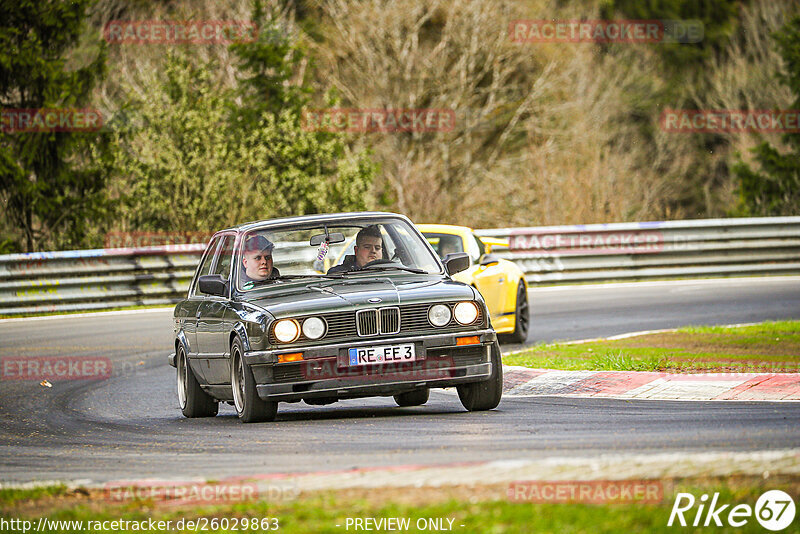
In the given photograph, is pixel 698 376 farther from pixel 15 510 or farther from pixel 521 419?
pixel 15 510

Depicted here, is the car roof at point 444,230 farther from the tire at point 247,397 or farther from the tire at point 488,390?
the tire at point 247,397

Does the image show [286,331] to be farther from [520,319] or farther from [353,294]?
[520,319]

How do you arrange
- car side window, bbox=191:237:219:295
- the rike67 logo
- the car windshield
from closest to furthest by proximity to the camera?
the rike67 logo, the car windshield, car side window, bbox=191:237:219:295

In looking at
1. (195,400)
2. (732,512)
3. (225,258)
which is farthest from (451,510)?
(225,258)

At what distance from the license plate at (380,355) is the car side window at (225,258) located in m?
1.87

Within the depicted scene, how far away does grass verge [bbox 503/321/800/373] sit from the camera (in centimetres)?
1166

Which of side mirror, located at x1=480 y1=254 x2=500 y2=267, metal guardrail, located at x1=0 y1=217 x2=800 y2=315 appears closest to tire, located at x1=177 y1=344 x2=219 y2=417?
side mirror, located at x1=480 y1=254 x2=500 y2=267

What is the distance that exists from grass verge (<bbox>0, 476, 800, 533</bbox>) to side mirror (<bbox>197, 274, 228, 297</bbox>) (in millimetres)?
4278

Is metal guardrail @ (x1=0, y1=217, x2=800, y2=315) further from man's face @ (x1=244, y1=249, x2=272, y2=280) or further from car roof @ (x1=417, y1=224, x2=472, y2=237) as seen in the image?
man's face @ (x1=244, y1=249, x2=272, y2=280)

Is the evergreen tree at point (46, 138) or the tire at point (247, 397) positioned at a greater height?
the evergreen tree at point (46, 138)

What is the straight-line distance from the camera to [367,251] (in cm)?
1051

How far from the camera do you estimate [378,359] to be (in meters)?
9.10

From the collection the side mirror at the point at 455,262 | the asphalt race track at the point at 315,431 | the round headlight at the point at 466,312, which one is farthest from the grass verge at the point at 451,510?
the side mirror at the point at 455,262

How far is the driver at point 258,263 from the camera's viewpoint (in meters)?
10.4
